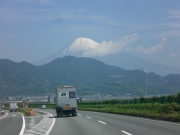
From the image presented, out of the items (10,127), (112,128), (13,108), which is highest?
(13,108)

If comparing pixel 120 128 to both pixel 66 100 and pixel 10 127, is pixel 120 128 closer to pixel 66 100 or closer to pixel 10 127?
pixel 10 127

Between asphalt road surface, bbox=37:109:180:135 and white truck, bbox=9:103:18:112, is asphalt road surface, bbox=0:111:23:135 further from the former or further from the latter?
white truck, bbox=9:103:18:112

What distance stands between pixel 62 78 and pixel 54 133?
17349 centimetres

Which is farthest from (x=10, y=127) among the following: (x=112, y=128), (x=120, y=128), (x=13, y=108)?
(x=13, y=108)

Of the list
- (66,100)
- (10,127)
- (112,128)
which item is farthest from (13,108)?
(112,128)

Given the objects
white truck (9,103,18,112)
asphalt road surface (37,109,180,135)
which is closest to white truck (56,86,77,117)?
asphalt road surface (37,109,180,135)

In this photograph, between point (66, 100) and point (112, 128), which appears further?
point (66, 100)

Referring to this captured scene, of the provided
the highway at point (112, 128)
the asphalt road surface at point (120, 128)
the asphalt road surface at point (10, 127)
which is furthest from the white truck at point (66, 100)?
the asphalt road surface at point (120, 128)

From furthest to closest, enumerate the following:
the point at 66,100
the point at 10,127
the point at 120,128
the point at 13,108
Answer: the point at 13,108
the point at 66,100
the point at 10,127
the point at 120,128

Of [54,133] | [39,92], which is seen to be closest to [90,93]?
[39,92]

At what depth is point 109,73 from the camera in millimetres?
195500

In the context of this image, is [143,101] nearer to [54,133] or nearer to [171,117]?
[171,117]

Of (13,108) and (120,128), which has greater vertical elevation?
(13,108)

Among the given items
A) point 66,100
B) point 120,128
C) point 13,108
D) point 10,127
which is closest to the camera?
point 120,128
